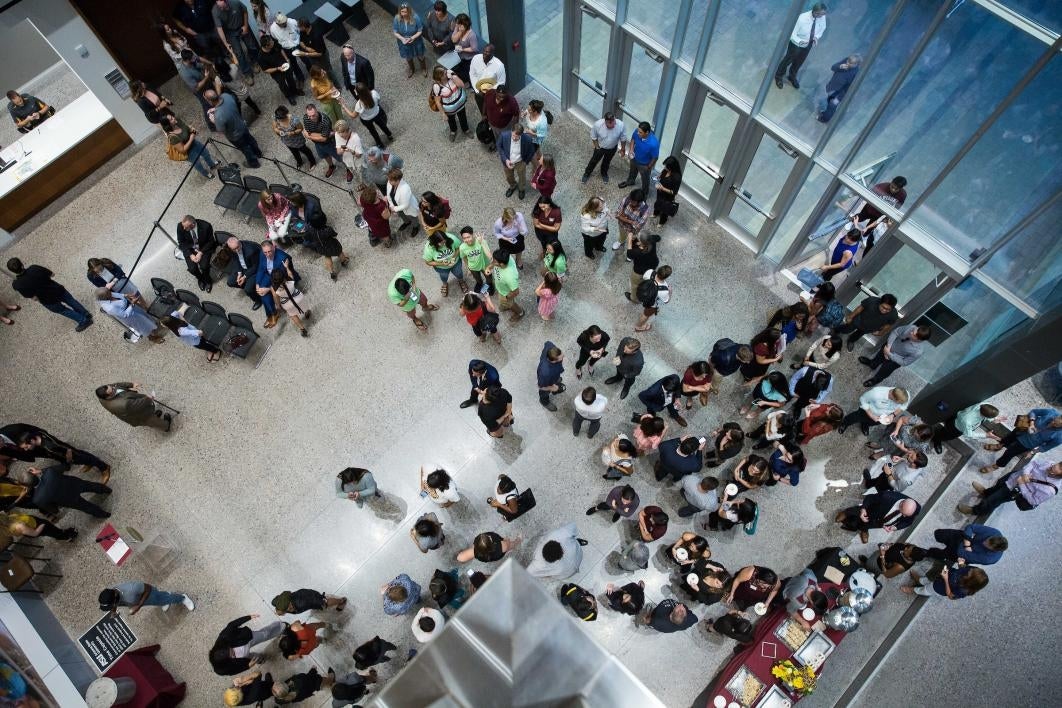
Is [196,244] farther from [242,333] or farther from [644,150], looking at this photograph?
[644,150]

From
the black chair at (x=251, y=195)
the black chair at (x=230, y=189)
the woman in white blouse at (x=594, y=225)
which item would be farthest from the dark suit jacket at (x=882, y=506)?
the black chair at (x=230, y=189)

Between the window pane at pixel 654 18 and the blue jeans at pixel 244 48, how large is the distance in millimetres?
7220

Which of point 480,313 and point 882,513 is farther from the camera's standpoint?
point 480,313

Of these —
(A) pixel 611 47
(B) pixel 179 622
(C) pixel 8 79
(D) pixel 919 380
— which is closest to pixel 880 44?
(A) pixel 611 47

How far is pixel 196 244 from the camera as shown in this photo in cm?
1062

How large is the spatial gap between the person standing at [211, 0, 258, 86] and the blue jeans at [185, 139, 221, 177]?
1.96 metres

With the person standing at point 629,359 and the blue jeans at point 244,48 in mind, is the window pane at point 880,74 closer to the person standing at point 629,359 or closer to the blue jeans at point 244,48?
the person standing at point 629,359

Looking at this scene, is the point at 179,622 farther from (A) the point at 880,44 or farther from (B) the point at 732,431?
(A) the point at 880,44

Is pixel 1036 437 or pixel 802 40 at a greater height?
pixel 802 40

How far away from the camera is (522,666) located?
269cm

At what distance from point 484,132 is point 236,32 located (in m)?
5.06

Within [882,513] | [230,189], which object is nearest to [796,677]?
[882,513]

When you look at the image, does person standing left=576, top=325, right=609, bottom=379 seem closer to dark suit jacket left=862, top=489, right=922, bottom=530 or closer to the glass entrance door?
dark suit jacket left=862, top=489, right=922, bottom=530

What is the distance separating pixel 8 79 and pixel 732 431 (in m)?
14.5
